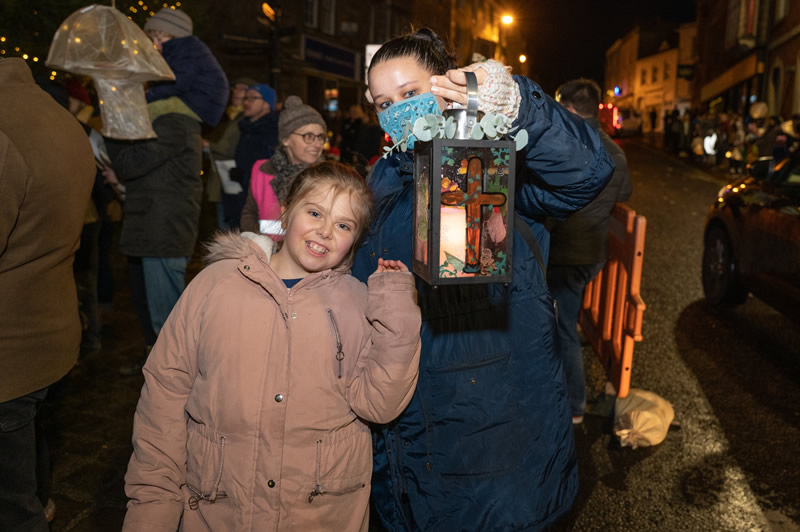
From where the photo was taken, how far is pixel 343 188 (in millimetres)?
2125

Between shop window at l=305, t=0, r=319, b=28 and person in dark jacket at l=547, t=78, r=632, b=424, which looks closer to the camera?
person in dark jacket at l=547, t=78, r=632, b=424

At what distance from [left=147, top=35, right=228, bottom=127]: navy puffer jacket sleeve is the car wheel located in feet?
18.0

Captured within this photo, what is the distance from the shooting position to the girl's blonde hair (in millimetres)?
2119

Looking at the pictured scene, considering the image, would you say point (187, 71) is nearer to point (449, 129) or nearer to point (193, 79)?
point (193, 79)

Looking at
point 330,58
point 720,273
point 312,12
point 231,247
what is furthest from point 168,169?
point 330,58

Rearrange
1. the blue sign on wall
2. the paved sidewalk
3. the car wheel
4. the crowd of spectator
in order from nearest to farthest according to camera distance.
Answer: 1. the paved sidewalk
2. the car wheel
3. the crowd of spectator
4. the blue sign on wall

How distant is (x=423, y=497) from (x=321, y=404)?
409mm

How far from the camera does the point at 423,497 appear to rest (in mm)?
1964

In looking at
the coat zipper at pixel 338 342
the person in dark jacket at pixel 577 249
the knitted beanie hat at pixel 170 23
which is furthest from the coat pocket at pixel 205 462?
the knitted beanie hat at pixel 170 23

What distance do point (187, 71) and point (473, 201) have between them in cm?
367

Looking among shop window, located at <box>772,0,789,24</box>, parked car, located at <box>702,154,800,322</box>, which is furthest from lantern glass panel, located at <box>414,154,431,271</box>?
shop window, located at <box>772,0,789,24</box>

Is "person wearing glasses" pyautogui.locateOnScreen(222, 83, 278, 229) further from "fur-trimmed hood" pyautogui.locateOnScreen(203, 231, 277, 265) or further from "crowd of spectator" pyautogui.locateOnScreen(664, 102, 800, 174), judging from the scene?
"crowd of spectator" pyautogui.locateOnScreen(664, 102, 800, 174)

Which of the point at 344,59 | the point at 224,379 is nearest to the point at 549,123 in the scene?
the point at 224,379

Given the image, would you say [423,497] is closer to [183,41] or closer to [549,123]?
[549,123]
